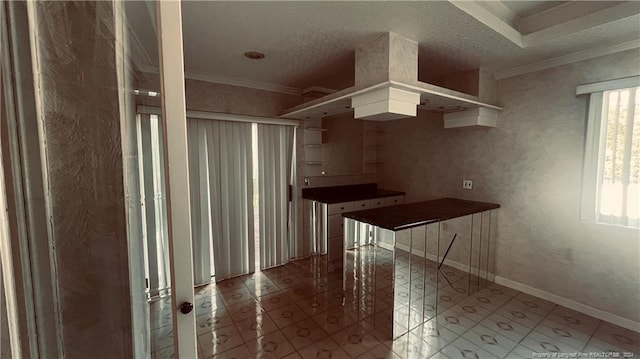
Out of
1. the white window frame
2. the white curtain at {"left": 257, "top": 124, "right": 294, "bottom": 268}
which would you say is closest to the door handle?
the white curtain at {"left": 257, "top": 124, "right": 294, "bottom": 268}

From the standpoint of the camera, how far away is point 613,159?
2.16 metres

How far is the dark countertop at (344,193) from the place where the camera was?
3.48 metres

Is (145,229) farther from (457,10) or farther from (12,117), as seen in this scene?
(457,10)

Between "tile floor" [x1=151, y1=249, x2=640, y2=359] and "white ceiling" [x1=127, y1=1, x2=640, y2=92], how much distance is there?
1.74 metres

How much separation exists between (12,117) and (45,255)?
1.05 ft

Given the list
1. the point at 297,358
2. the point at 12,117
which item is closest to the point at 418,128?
the point at 297,358

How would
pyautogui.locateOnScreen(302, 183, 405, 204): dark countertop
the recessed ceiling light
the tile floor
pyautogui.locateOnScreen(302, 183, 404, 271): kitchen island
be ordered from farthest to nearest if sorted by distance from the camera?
pyautogui.locateOnScreen(302, 183, 405, 204): dark countertop < pyautogui.locateOnScreen(302, 183, 404, 271): kitchen island < the recessed ceiling light < the tile floor

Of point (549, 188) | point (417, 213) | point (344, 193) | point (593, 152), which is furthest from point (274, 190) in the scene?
point (593, 152)

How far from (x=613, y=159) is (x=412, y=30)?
80.2 inches

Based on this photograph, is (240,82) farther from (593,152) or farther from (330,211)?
(593,152)

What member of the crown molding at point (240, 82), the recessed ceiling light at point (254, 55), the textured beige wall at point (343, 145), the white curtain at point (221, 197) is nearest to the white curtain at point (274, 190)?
the white curtain at point (221, 197)

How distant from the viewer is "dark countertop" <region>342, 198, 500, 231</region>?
6.88 feet

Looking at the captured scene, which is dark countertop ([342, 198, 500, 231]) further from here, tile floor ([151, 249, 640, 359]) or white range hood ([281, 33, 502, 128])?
A: white range hood ([281, 33, 502, 128])

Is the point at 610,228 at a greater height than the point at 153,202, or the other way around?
the point at 153,202
